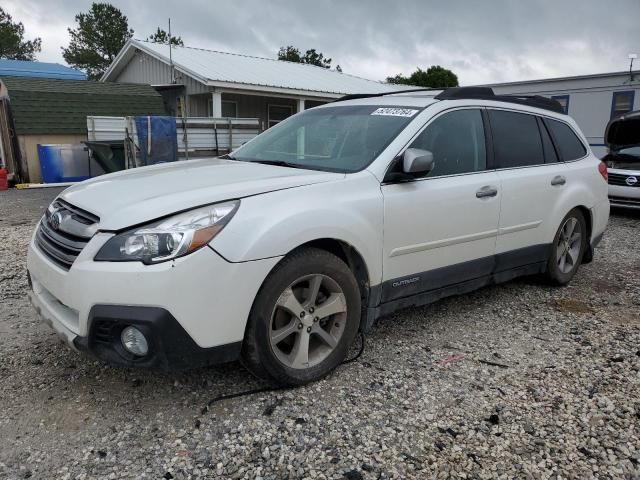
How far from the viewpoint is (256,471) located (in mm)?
2316

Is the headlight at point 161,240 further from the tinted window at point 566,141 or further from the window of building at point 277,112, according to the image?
the window of building at point 277,112

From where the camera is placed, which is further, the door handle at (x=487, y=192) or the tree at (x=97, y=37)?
the tree at (x=97, y=37)

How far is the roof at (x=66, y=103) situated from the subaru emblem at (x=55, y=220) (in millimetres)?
12582

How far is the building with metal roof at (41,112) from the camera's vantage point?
542 inches

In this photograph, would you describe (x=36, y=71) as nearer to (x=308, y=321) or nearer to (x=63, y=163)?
(x=63, y=163)

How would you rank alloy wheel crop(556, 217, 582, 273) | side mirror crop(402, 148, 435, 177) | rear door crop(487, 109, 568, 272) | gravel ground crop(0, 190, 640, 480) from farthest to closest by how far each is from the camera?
alloy wheel crop(556, 217, 582, 273), rear door crop(487, 109, 568, 272), side mirror crop(402, 148, 435, 177), gravel ground crop(0, 190, 640, 480)

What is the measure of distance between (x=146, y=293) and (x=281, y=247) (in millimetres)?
693

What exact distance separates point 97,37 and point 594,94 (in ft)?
127

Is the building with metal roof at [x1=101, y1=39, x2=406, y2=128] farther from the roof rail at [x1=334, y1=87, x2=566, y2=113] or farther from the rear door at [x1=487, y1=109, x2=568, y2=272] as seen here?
the rear door at [x1=487, y1=109, x2=568, y2=272]

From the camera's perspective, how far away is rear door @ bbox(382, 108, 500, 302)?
10.8 ft

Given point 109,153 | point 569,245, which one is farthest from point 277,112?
point 569,245

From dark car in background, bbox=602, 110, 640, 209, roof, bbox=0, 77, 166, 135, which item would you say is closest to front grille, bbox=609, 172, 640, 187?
dark car in background, bbox=602, 110, 640, 209

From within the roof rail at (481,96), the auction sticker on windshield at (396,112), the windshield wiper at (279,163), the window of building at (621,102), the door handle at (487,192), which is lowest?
the door handle at (487,192)

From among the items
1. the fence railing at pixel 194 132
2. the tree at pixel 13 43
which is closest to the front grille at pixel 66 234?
the fence railing at pixel 194 132
